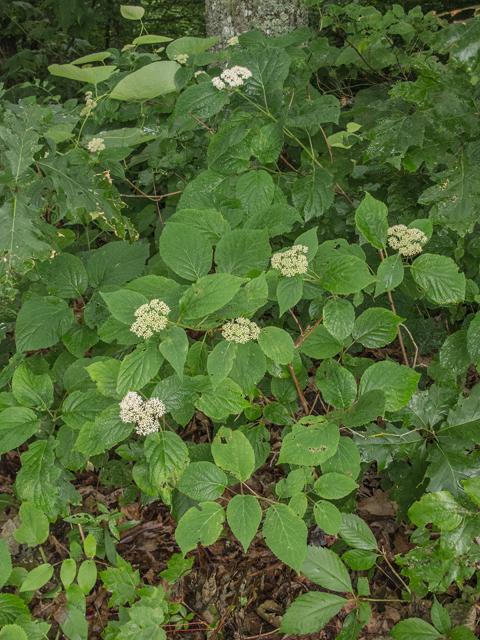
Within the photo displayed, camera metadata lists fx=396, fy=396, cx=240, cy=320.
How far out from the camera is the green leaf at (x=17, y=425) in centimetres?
120

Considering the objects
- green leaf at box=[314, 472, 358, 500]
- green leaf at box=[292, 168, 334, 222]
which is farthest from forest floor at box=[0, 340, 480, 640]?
green leaf at box=[292, 168, 334, 222]

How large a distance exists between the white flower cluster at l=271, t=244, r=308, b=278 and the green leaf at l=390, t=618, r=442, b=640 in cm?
123

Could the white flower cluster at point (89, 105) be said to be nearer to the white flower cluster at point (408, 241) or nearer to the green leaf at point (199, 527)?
the white flower cluster at point (408, 241)

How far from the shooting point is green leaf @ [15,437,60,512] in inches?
47.4

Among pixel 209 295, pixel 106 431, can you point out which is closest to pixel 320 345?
pixel 209 295

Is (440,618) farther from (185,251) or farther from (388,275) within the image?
(185,251)

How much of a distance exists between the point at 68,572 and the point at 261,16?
303 centimetres

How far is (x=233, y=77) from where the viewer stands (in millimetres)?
1345

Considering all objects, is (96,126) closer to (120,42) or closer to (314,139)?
(314,139)

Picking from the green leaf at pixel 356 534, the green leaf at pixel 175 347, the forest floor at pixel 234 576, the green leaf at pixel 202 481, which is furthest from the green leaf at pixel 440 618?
the green leaf at pixel 175 347

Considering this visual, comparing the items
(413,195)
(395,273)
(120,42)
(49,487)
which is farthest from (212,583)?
(120,42)

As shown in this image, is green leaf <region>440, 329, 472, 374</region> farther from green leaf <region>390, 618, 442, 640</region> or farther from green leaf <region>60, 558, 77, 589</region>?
green leaf <region>60, 558, 77, 589</region>

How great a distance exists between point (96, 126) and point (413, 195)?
5.43 feet

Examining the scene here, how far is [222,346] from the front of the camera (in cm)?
104
